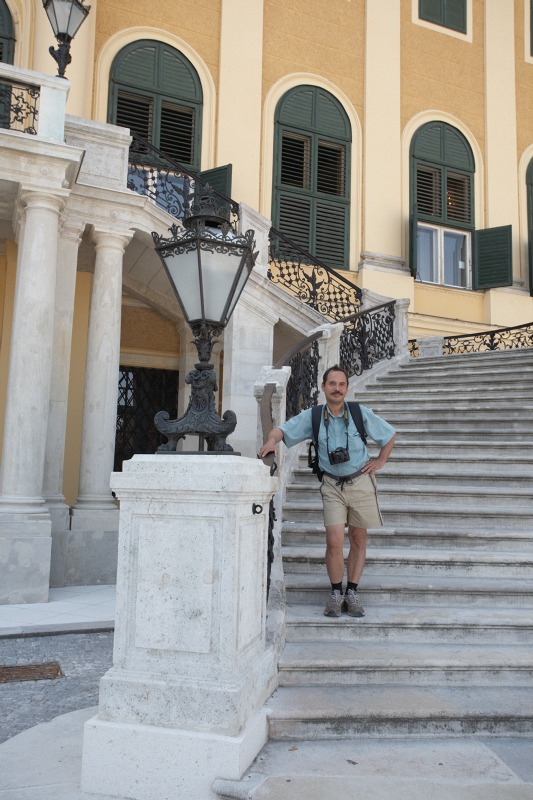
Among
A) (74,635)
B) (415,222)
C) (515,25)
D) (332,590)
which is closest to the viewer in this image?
(332,590)

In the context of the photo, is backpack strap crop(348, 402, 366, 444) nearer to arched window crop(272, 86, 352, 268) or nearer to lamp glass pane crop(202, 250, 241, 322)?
lamp glass pane crop(202, 250, 241, 322)

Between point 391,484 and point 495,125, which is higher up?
point 495,125

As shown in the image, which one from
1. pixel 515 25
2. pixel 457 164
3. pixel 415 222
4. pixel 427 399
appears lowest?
pixel 427 399

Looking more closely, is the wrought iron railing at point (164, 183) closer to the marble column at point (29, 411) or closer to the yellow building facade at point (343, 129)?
the yellow building facade at point (343, 129)

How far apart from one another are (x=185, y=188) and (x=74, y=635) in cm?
667

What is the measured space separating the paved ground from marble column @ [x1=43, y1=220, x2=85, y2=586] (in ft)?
8.44

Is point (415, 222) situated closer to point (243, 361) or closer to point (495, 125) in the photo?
point (495, 125)

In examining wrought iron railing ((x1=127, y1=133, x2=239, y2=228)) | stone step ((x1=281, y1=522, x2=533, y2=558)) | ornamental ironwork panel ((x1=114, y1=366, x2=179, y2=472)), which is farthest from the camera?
ornamental ironwork panel ((x1=114, y1=366, x2=179, y2=472))

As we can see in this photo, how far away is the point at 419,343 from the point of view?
14.4 m

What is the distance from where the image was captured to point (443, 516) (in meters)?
6.28

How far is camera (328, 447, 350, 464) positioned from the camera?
15.1 feet

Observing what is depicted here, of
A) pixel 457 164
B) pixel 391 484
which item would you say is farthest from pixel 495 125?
pixel 391 484

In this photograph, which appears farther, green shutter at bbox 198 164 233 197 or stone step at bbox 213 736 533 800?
green shutter at bbox 198 164 233 197

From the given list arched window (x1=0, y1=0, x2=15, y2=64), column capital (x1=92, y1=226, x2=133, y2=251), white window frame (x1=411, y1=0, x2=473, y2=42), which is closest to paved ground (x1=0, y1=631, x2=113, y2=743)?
column capital (x1=92, y1=226, x2=133, y2=251)
